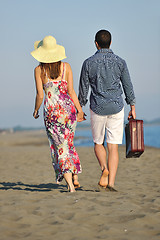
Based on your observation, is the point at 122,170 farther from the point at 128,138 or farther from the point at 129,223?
the point at 129,223

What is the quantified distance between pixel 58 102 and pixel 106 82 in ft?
2.20

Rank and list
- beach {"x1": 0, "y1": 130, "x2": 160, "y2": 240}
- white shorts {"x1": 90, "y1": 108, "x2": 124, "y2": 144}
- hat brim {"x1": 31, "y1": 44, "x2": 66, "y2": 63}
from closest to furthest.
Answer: beach {"x1": 0, "y1": 130, "x2": 160, "y2": 240}, hat brim {"x1": 31, "y1": 44, "x2": 66, "y2": 63}, white shorts {"x1": 90, "y1": 108, "x2": 124, "y2": 144}

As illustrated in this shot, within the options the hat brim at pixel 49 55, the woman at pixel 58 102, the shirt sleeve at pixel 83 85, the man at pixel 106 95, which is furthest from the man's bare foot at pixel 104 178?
the hat brim at pixel 49 55

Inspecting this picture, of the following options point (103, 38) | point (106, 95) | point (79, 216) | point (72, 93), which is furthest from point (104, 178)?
point (103, 38)

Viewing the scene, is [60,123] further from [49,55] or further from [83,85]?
[49,55]

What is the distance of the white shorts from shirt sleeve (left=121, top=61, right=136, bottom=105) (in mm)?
190

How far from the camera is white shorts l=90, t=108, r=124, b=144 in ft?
16.3

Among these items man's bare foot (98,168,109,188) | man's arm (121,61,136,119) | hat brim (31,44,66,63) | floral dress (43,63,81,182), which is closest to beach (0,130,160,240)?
man's bare foot (98,168,109,188)

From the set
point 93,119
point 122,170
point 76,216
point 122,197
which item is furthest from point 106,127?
point 122,170

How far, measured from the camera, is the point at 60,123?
16.1 ft

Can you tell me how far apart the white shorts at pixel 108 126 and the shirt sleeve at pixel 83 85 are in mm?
208

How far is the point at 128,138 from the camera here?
5.06 metres

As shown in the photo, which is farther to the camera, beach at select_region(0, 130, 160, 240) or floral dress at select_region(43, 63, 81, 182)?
floral dress at select_region(43, 63, 81, 182)

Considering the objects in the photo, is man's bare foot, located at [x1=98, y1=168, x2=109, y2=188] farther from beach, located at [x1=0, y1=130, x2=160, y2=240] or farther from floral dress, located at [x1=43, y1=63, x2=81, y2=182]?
floral dress, located at [x1=43, y1=63, x2=81, y2=182]
